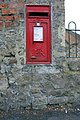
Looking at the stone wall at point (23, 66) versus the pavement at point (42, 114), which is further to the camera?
the stone wall at point (23, 66)

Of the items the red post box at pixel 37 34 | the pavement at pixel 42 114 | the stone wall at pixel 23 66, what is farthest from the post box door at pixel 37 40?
the pavement at pixel 42 114

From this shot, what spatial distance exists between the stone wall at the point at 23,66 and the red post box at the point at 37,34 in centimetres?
9

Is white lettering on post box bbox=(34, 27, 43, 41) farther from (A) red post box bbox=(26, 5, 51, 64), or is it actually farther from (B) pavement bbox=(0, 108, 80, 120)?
(B) pavement bbox=(0, 108, 80, 120)

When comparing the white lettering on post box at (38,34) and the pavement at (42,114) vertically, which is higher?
the white lettering on post box at (38,34)

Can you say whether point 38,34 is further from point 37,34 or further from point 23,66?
point 23,66

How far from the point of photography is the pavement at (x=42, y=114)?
18.5ft

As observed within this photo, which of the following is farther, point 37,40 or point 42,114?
point 37,40

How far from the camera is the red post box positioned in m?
6.13

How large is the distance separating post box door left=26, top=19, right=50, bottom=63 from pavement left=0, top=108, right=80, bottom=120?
1.10 meters

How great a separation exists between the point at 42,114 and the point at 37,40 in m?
1.58

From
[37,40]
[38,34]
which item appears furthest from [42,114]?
[38,34]

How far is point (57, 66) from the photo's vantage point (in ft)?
20.5

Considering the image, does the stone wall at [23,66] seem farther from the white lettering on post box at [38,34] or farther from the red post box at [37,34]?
the white lettering on post box at [38,34]

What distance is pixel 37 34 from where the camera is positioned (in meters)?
6.14
